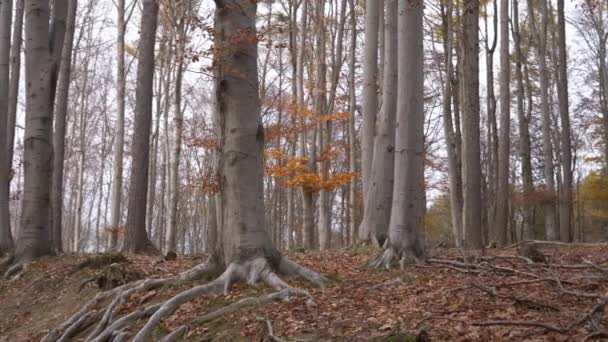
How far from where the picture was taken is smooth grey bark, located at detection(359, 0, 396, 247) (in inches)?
400

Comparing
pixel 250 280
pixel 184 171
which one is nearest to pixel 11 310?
pixel 250 280

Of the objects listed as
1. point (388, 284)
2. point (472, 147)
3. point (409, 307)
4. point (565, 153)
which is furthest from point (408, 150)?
point (565, 153)

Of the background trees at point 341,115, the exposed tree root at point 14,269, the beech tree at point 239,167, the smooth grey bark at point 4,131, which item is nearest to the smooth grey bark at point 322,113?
the background trees at point 341,115

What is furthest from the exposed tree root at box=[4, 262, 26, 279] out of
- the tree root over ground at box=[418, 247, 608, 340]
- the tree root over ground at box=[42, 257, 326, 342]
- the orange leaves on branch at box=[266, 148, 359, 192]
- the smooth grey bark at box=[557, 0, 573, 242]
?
the smooth grey bark at box=[557, 0, 573, 242]

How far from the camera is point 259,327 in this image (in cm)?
513

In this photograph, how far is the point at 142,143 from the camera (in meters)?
11.0

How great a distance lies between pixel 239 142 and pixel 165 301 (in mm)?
1908

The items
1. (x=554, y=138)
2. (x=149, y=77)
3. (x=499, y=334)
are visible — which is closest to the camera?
(x=499, y=334)

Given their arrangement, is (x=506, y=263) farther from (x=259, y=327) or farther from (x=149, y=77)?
(x=149, y=77)

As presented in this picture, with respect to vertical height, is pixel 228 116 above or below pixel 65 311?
above

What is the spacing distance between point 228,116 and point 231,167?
0.59m

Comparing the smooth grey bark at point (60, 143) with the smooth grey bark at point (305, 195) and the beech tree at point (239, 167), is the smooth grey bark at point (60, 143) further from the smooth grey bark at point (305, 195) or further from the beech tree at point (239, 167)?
the smooth grey bark at point (305, 195)

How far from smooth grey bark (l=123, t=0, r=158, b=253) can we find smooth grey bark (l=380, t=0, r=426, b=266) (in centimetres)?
518

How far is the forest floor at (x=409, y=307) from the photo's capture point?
4.43 meters
